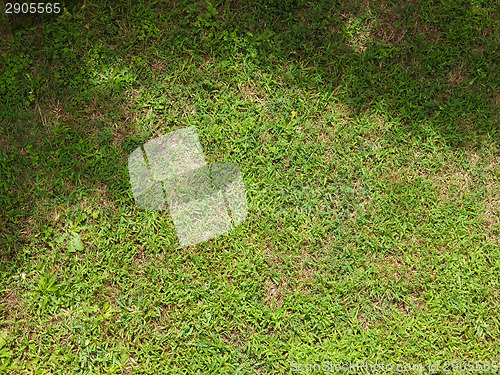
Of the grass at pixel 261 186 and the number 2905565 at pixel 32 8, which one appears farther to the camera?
the number 2905565 at pixel 32 8

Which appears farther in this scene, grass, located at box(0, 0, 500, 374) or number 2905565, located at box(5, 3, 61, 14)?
number 2905565, located at box(5, 3, 61, 14)

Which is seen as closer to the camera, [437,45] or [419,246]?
[419,246]

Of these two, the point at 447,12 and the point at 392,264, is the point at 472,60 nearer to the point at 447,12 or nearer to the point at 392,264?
the point at 447,12

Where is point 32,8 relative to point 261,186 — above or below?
above

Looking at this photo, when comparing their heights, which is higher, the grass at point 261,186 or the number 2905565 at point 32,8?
the number 2905565 at point 32,8

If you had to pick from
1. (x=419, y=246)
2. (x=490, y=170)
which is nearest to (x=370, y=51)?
(x=490, y=170)

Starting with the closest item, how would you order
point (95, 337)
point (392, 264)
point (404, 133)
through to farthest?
point (95, 337)
point (392, 264)
point (404, 133)

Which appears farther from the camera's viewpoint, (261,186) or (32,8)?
(32,8)

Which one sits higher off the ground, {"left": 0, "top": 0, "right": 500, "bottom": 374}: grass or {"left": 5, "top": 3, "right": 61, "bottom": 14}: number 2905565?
{"left": 5, "top": 3, "right": 61, "bottom": 14}: number 2905565
